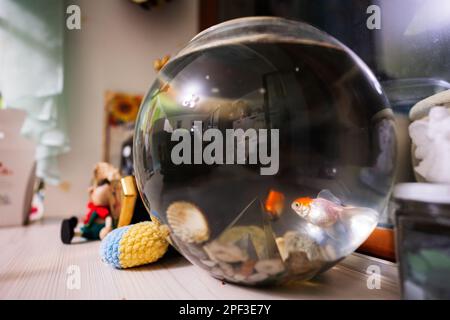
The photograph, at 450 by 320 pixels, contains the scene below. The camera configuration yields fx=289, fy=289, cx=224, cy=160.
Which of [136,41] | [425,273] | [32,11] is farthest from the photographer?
[136,41]

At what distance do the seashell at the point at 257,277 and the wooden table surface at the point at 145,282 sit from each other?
0.02 meters

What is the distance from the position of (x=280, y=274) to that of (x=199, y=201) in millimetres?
134

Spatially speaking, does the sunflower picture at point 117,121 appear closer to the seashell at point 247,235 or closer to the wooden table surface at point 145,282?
the wooden table surface at point 145,282

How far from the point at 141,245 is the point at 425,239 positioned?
383 millimetres

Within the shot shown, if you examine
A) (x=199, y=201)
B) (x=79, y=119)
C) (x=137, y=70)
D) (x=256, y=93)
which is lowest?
(x=199, y=201)

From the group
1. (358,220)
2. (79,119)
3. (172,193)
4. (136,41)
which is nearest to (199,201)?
(172,193)

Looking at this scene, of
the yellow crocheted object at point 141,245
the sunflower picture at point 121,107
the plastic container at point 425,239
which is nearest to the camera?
the plastic container at point 425,239

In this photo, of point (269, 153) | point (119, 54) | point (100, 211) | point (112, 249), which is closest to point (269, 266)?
point (269, 153)

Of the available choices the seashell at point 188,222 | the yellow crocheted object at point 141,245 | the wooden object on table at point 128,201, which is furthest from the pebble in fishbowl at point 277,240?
the wooden object on table at point 128,201

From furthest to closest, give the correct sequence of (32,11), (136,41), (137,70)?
(137,70) < (136,41) < (32,11)

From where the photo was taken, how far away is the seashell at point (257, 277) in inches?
13.7

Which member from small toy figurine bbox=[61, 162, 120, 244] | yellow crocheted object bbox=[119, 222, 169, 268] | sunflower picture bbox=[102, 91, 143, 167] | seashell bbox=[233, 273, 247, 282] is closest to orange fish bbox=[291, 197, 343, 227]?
seashell bbox=[233, 273, 247, 282]

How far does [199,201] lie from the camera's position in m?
0.33
